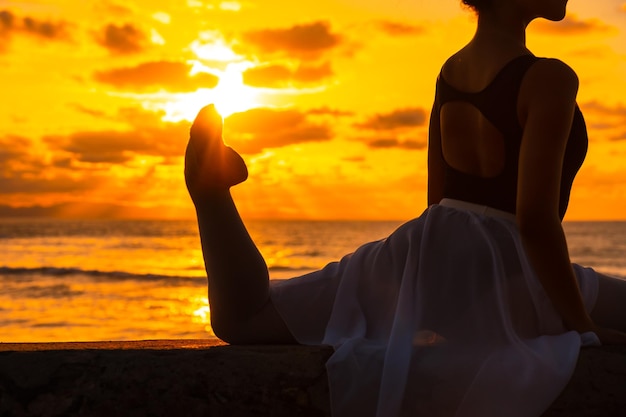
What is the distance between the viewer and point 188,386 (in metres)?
2.31

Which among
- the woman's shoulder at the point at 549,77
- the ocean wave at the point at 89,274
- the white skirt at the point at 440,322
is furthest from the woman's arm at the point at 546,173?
the ocean wave at the point at 89,274

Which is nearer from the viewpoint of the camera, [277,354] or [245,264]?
[277,354]

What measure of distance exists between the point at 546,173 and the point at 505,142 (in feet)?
0.85

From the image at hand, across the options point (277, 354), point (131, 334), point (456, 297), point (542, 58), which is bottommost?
point (131, 334)

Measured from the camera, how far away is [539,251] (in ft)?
7.97

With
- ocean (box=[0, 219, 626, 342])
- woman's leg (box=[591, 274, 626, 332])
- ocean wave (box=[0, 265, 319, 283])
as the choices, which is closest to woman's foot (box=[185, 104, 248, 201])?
woman's leg (box=[591, 274, 626, 332])

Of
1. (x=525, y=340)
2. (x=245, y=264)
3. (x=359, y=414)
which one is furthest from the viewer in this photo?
(x=245, y=264)

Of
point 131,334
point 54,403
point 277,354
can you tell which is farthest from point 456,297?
point 131,334

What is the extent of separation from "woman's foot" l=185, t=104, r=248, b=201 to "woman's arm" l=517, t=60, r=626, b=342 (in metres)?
1.00

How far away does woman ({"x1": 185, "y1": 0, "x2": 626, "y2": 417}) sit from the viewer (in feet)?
7.53

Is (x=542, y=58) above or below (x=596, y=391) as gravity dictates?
above

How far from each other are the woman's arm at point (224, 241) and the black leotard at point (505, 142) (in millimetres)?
823

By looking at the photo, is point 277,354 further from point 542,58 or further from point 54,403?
point 542,58

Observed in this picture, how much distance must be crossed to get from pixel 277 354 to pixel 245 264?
39 centimetres
